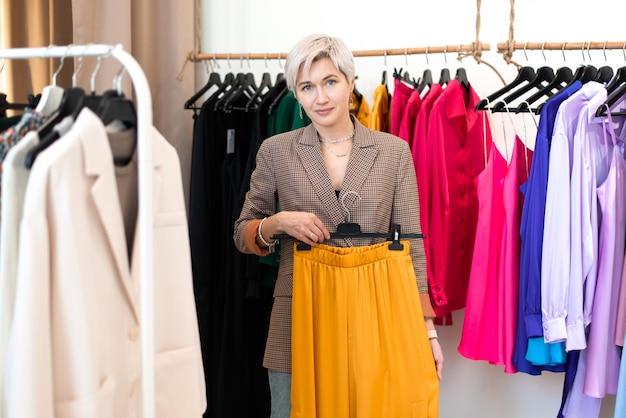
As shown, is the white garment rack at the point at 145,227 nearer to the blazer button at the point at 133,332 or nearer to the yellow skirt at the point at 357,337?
the blazer button at the point at 133,332

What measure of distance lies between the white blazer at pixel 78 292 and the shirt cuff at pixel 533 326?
1.22 meters

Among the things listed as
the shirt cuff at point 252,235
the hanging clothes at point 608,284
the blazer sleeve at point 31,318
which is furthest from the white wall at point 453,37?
the blazer sleeve at point 31,318

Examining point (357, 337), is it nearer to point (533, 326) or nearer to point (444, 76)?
point (533, 326)

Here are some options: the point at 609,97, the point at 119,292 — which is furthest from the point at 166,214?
the point at 609,97

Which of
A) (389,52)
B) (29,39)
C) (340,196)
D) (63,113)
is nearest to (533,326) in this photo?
(340,196)

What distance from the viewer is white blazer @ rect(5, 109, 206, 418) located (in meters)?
1.13

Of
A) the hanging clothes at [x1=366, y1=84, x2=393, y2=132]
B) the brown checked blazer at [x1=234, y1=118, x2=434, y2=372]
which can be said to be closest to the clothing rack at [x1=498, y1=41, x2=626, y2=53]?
the hanging clothes at [x1=366, y1=84, x2=393, y2=132]

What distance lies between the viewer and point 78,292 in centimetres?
117

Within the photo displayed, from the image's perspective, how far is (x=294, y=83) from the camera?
1973mm

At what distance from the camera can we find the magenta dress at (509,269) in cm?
222

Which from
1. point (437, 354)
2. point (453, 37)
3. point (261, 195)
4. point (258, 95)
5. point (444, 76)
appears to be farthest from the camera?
point (453, 37)

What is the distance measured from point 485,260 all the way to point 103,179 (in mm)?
1457

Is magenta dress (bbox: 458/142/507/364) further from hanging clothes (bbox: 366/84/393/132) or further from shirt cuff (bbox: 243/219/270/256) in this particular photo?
shirt cuff (bbox: 243/219/270/256)

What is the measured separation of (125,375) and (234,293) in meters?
1.33
